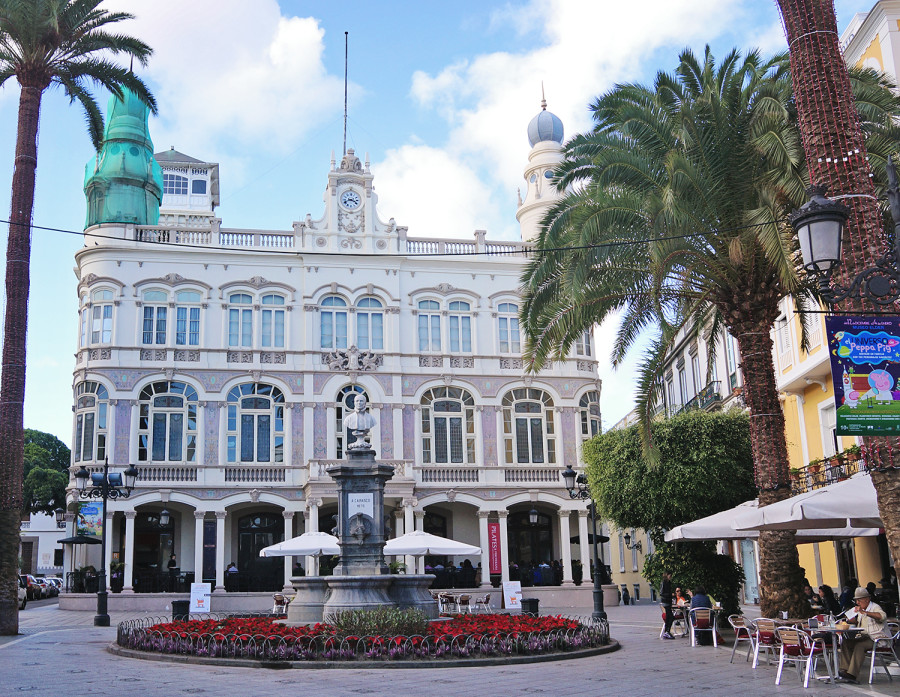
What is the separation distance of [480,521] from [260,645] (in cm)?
2370

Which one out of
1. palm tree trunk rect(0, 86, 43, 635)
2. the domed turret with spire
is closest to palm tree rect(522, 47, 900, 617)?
palm tree trunk rect(0, 86, 43, 635)

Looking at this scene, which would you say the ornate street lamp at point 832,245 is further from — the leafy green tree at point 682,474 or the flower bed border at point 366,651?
the leafy green tree at point 682,474

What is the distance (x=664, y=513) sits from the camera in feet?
81.4

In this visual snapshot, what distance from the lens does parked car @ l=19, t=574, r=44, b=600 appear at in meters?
45.8

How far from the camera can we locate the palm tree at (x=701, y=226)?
1636cm

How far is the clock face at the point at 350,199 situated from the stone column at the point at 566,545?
15.4 m

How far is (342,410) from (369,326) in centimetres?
367

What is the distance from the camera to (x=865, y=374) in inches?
380

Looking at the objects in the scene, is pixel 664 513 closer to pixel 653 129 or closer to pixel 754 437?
pixel 754 437

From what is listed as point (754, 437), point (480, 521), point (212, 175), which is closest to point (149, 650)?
point (754, 437)

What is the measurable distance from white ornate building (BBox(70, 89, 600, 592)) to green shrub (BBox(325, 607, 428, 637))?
778 inches

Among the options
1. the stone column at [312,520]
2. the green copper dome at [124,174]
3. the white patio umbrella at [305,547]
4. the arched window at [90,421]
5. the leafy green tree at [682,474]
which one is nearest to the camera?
the leafy green tree at [682,474]

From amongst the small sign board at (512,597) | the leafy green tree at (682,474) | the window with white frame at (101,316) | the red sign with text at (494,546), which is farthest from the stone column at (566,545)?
the window with white frame at (101,316)

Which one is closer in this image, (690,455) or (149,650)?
(149,650)
